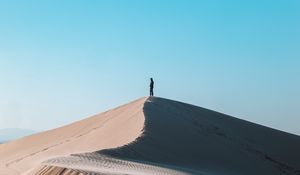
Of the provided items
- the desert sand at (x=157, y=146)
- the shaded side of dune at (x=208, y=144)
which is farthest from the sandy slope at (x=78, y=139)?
the shaded side of dune at (x=208, y=144)

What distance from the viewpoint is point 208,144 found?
2220cm

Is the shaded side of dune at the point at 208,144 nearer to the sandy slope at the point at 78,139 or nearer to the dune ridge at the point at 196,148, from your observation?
the dune ridge at the point at 196,148

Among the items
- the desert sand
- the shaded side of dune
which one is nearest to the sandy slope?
the desert sand

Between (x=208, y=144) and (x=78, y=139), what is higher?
(x=208, y=144)

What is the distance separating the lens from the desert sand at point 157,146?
14.1m

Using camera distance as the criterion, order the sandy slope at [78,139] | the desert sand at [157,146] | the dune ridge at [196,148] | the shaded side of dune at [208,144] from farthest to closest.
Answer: the sandy slope at [78,139] < the shaded side of dune at [208,144] < the dune ridge at [196,148] < the desert sand at [157,146]

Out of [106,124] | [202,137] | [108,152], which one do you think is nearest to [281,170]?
[202,137]

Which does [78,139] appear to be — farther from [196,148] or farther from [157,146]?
[157,146]

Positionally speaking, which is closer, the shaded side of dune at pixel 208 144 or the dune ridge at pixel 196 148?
the dune ridge at pixel 196 148

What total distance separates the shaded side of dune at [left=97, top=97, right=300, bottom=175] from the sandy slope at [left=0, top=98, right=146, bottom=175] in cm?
69

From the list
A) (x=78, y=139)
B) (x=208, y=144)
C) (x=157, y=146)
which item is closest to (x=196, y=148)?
(x=208, y=144)

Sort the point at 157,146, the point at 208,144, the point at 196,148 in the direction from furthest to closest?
the point at 208,144
the point at 196,148
the point at 157,146

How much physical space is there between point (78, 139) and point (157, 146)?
211 inches

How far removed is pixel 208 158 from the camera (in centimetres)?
2008
